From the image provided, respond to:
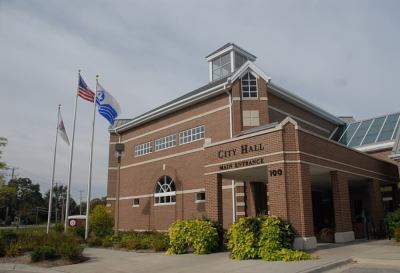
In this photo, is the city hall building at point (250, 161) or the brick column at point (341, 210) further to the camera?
the brick column at point (341, 210)

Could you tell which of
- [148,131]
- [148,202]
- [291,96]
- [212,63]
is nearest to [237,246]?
[291,96]

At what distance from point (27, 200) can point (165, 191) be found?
90800mm

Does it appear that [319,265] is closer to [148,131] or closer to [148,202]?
[148,202]

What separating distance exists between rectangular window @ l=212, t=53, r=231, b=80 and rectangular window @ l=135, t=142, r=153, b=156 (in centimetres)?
795

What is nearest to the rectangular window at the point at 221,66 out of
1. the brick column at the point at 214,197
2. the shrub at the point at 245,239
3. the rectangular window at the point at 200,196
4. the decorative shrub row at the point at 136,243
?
the rectangular window at the point at 200,196

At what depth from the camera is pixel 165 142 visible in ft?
97.7

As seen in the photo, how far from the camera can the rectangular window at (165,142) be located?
28.9 meters

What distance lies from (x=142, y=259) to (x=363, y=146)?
19.2 meters

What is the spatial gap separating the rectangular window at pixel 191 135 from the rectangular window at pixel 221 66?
6732 mm

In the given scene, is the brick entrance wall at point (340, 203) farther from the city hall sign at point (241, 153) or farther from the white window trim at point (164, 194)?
the white window trim at point (164, 194)

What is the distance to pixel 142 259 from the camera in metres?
15.1

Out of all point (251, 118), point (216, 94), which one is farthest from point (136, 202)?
point (251, 118)

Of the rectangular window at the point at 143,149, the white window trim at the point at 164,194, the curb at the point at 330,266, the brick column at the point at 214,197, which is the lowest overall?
the curb at the point at 330,266

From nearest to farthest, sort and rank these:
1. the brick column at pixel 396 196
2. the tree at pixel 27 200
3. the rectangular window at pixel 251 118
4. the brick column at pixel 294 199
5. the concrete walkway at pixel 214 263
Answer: the concrete walkway at pixel 214 263 < the brick column at pixel 294 199 < the rectangular window at pixel 251 118 < the brick column at pixel 396 196 < the tree at pixel 27 200
